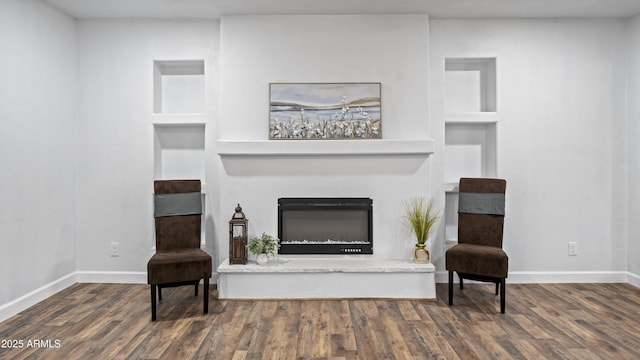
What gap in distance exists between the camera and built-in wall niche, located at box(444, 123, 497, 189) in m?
4.74

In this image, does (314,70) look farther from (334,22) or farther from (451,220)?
(451,220)

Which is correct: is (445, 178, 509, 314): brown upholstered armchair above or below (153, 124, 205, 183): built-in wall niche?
below

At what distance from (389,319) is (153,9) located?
360 centimetres

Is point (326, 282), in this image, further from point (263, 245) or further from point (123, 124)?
point (123, 124)

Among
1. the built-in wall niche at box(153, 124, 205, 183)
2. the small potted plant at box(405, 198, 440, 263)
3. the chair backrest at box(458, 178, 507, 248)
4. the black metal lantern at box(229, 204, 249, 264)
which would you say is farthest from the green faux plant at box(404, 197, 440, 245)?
the built-in wall niche at box(153, 124, 205, 183)

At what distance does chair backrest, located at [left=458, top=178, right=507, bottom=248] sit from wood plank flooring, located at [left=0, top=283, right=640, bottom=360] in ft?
1.82

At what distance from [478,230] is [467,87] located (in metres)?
1.60

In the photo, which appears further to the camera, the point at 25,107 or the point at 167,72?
the point at 167,72

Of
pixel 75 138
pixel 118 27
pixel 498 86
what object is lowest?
pixel 75 138

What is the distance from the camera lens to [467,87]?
15.7 ft

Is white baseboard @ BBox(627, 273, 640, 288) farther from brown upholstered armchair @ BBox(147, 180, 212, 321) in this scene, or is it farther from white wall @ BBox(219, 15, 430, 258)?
brown upholstered armchair @ BBox(147, 180, 212, 321)

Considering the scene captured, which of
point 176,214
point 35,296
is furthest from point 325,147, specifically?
point 35,296

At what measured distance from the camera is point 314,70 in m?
4.46

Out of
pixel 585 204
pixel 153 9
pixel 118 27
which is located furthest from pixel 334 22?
pixel 585 204
